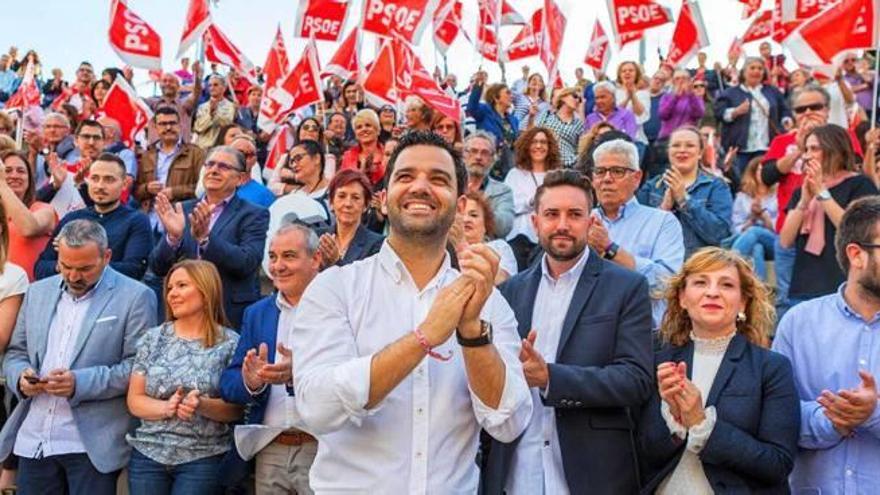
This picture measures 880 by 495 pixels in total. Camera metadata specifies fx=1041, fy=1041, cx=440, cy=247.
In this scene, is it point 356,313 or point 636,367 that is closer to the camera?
point 356,313

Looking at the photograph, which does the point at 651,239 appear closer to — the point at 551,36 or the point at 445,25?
the point at 551,36

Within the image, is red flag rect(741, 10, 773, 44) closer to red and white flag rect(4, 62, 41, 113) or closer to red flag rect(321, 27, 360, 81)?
red flag rect(321, 27, 360, 81)

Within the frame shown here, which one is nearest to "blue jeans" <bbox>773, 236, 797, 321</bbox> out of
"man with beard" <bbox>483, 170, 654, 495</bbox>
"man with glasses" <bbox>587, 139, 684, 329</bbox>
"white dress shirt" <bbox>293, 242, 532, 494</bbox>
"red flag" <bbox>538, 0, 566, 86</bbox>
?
"man with glasses" <bbox>587, 139, 684, 329</bbox>

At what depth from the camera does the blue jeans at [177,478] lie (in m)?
5.34

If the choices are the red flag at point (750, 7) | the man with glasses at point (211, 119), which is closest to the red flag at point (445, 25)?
the man with glasses at point (211, 119)

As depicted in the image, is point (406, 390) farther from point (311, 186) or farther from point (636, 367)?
point (311, 186)

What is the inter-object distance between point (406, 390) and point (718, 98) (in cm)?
1182

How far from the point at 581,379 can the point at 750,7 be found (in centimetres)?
1246

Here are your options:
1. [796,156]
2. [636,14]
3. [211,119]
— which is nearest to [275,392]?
[796,156]

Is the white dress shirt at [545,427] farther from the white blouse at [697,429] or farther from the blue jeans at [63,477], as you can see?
the blue jeans at [63,477]

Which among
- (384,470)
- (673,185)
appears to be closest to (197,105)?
(673,185)

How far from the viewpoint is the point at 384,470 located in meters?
2.98

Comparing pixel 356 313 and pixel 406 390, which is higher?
pixel 356 313

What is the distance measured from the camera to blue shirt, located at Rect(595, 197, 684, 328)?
5.43 meters
